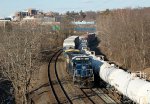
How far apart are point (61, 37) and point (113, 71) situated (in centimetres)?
7705

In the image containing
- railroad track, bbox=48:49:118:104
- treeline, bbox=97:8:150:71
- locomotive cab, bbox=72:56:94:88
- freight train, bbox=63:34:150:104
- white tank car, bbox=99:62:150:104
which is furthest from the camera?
treeline, bbox=97:8:150:71

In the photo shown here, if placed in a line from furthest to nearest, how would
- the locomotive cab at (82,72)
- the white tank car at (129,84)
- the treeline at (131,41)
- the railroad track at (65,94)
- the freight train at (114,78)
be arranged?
the treeline at (131,41) < the locomotive cab at (82,72) < the railroad track at (65,94) < the freight train at (114,78) < the white tank car at (129,84)

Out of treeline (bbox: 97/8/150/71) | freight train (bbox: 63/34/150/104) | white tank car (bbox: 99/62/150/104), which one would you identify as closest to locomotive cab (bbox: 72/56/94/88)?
freight train (bbox: 63/34/150/104)

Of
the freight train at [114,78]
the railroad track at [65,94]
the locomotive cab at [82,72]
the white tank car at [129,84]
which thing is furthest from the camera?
the locomotive cab at [82,72]

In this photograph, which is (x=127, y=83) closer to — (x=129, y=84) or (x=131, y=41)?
(x=129, y=84)

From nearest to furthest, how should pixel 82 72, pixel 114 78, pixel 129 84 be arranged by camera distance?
pixel 129 84 < pixel 114 78 < pixel 82 72

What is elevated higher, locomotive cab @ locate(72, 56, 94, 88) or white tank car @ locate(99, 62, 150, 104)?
white tank car @ locate(99, 62, 150, 104)

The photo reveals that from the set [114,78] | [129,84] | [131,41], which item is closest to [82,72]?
[114,78]

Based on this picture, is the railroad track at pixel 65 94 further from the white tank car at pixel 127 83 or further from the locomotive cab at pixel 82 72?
the white tank car at pixel 127 83

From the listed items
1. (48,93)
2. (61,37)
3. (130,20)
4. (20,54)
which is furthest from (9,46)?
(61,37)

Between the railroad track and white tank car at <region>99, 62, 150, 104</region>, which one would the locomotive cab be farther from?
white tank car at <region>99, 62, 150, 104</region>

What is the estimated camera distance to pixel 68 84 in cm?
3944

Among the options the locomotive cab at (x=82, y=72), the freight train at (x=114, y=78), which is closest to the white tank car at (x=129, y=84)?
the freight train at (x=114, y=78)

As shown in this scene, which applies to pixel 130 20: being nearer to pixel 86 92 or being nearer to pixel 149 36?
pixel 149 36
